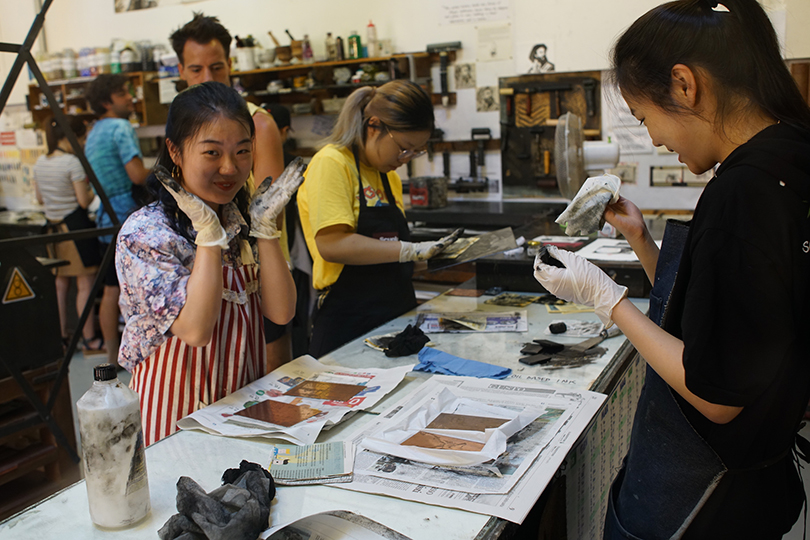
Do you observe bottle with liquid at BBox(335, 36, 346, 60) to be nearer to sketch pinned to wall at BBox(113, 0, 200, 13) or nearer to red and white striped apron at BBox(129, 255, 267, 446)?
sketch pinned to wall at BBox(113, 0, 200, 13)

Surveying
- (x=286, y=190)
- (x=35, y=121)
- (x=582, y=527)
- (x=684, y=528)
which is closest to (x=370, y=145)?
(x=286, y=190)

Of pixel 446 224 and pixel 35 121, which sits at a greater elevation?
pixel 35 121

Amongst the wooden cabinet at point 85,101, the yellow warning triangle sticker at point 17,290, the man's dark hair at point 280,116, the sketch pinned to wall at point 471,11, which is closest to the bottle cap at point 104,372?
the yellow warning triangle sticker at point 17,290

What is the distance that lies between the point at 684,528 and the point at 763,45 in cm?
84

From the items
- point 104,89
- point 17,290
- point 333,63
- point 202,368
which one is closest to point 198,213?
point 202,368

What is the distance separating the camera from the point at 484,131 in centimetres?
501

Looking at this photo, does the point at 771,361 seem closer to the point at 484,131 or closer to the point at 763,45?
the point at 763,45

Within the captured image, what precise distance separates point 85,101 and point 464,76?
3899mm

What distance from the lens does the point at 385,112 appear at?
2.32 meters

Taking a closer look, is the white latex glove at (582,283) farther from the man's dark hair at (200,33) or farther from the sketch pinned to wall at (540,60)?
the sketch pinned to wall at (540,60)

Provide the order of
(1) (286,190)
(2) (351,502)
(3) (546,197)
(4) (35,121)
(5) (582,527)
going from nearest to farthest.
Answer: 1. (2) (351,502)
2. (5) (582,527)
3. (1) (286,190)
4. (3) (546,197)
5. (4) (35,121)

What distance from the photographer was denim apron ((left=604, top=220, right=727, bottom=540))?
3.82 ft

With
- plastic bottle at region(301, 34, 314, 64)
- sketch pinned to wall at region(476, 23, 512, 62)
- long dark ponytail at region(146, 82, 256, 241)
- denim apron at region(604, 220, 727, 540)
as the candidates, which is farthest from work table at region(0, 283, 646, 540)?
plastic bottle at region(301, 34, 314, 64)

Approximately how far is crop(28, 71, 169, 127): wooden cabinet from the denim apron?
5.75 m
